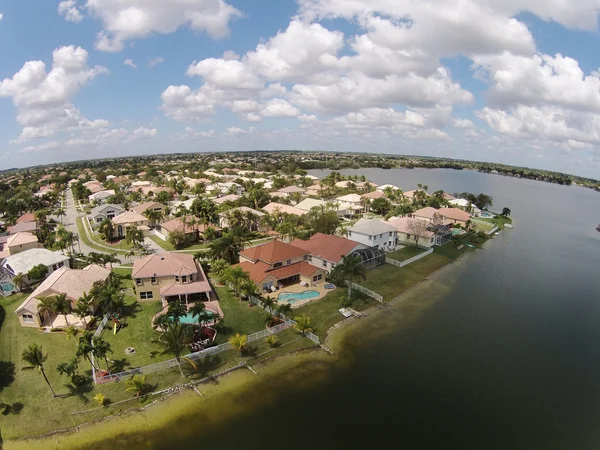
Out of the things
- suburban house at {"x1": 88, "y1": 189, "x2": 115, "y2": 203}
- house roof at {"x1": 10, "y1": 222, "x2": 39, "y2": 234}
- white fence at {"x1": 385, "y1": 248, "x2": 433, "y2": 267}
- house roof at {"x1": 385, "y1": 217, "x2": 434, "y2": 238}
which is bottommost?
white fence at {"x1": 385, "y1": 248, "x2": 433, "y2": 267}

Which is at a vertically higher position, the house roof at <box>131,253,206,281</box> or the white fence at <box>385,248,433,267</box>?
the house roof at <box>131,253,206,281</box>

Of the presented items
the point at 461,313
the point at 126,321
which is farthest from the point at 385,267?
the point at 126,321

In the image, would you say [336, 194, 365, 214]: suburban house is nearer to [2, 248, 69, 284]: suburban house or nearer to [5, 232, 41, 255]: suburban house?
[2, 248, 69, 284]: suburban house

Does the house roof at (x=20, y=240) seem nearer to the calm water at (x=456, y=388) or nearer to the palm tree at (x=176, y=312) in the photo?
the palm tree at (x=176, y=312)

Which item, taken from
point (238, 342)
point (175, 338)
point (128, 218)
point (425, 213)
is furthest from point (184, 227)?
point (425, 213)

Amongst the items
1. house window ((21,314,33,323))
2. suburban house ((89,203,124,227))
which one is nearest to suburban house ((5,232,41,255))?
suburban house ((89,203,124,227))
